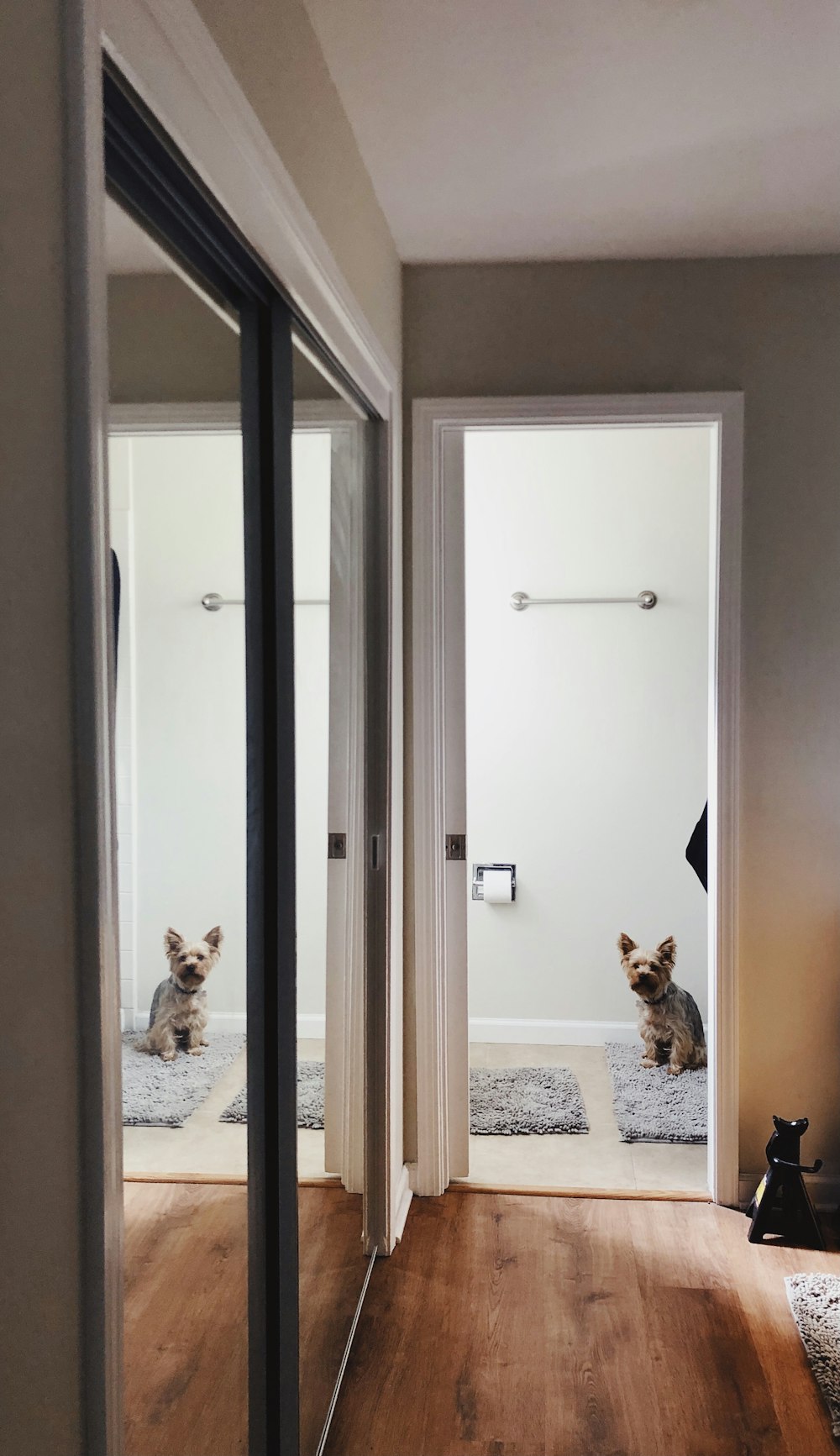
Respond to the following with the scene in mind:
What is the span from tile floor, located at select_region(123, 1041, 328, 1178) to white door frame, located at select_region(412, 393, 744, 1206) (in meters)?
1.44

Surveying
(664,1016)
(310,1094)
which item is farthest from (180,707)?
(664,1016)

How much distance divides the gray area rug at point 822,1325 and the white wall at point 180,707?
1.55 metres

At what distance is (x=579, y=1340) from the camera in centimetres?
220

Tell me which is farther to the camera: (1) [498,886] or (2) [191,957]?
(1) [498,886]

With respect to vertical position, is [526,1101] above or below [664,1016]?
below

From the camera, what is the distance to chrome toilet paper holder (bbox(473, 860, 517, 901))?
13.0 feet

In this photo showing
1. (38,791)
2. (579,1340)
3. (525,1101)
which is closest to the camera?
(38,791)

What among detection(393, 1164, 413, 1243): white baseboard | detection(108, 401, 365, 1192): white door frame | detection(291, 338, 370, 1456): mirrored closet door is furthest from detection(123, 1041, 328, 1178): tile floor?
detection(393, 1164, 413, 1243): white baseboard

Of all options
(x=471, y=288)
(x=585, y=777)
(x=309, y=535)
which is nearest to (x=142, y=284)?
(x=309, y=535)

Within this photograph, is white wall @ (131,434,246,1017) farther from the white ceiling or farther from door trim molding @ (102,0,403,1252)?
the white ceiling

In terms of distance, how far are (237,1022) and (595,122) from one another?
6.01 ft

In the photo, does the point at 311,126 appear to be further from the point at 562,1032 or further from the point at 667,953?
the point at 562,1032

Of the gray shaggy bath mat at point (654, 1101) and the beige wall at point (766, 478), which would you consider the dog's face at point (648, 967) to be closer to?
the gray shaggy bath mat at point (654, 1101)

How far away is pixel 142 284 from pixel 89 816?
23.2 inches
